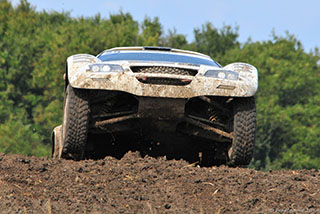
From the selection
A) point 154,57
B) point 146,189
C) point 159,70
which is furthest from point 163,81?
point 146,189

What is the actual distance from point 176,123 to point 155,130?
0.37m

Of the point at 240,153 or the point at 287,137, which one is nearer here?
the point at 240,153

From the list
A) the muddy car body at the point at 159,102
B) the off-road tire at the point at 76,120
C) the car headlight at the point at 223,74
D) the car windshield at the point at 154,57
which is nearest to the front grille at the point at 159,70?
the muddy car body at the point at 159,102

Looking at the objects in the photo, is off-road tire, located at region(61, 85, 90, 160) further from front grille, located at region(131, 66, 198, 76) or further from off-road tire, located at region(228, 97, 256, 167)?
off-road tire, located at region(228, 97, 256, 167)

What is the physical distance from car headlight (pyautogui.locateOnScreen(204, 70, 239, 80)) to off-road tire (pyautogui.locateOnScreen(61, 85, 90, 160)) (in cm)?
154

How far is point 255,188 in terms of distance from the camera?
6.05m

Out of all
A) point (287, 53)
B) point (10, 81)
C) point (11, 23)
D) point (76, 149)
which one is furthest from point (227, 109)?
point (287, 53)

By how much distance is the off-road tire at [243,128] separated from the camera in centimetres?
775

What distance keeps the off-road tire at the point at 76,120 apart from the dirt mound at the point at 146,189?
1.30 feet

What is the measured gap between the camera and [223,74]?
761cm

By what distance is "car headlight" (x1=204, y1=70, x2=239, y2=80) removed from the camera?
754 centimetres

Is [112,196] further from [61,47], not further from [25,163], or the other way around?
[61,47]

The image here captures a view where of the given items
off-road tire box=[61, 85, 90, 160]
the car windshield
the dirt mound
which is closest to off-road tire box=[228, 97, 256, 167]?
the dirt mound

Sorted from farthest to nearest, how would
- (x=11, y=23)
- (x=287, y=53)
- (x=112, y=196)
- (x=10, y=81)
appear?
1. (x=287, y=53)
2. (x=11, y=23)
3. (x=10, y=81)
4. (x=112, y=196)
